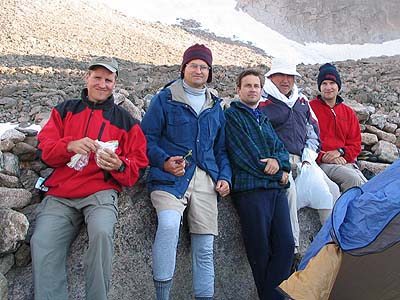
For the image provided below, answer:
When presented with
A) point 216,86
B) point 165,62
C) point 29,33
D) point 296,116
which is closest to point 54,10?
point 29,33

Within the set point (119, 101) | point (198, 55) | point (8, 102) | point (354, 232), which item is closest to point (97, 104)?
point (198, 55)

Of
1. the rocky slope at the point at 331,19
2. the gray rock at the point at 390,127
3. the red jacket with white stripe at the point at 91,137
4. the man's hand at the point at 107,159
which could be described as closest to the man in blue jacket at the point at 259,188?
the red jacket with white stripe at the point at 91,137

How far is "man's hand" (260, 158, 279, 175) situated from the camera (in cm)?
406

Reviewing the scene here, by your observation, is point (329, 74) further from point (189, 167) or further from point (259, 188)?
point (189, 167)

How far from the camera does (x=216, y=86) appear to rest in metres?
12.4

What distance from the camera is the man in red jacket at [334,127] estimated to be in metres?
5.11

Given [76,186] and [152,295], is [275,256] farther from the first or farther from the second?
[76,186]

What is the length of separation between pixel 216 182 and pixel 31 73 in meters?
10.5

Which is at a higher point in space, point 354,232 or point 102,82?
point 102,82

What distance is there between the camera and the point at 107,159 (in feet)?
11.4

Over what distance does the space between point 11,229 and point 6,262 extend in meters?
0.28

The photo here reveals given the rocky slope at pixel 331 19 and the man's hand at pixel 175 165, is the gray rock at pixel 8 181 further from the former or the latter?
the rocky slope at pixel 331 19

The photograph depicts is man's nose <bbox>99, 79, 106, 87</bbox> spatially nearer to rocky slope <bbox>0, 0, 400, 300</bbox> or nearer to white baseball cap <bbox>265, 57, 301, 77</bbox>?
rocky slope <bbox>0, 0, 400, 300</bbox>

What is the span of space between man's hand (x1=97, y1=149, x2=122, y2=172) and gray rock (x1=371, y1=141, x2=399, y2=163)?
12.9ft
